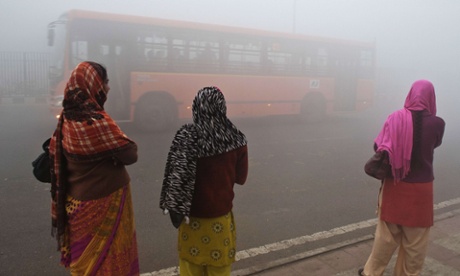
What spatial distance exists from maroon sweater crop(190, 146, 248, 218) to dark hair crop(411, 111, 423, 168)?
4.11ft

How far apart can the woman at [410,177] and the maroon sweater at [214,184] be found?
1.15 m

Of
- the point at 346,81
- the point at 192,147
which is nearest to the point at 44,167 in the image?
the point at 192,147

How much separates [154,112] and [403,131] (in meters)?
8.18

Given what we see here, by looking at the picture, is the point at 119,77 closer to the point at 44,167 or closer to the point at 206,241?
the point at 44,167

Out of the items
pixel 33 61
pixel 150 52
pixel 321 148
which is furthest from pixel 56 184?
pixel 33 61

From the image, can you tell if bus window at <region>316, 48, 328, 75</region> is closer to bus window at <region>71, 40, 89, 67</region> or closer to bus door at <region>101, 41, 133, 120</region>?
bus door at <region>101, 41, 133, 120</region>

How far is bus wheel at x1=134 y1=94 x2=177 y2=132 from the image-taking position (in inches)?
392

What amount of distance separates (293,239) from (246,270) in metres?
0.93

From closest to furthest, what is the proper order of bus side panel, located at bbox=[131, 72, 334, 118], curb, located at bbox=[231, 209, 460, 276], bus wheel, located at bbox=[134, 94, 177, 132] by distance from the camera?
curb, located at bbox=[231, 209, 460, 276] → bus wheel, located at bbox=[134, 94, 177, 132] → bus side panel, located at bbox=[131, 72, 334, 118]

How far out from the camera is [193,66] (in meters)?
10.7

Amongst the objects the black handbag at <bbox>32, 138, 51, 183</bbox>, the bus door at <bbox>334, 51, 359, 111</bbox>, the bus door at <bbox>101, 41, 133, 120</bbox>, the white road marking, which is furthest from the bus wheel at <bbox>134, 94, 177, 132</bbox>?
the black handbag at <bbox>32, 138, 51, 183</bbox>

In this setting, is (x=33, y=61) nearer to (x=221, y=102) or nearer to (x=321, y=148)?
(x=321, y=148)

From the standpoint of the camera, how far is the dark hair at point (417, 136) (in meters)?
2.57

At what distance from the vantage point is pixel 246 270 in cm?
306
